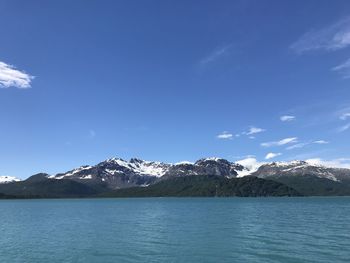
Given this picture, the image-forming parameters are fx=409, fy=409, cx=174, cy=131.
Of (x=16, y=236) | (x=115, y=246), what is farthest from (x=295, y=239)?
(x=16, y=236)

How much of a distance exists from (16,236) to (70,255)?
2814 centimetres

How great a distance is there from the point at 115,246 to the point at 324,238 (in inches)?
1315

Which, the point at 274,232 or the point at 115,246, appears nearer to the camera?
the point at 115,246

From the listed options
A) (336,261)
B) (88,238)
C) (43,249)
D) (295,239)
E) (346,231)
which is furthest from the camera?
(346,231)

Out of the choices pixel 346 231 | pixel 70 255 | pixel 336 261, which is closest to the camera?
pixel 336 261

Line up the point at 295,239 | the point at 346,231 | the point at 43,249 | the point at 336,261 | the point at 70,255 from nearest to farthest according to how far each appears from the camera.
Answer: the point at 336,261 < the point at 70,255 < the point at 43,249 < the point at 295,239 < the point at 346,231

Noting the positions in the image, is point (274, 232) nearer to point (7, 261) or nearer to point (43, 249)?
point (43, 249)

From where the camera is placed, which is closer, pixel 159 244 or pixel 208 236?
pixel 159 244

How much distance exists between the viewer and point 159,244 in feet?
206

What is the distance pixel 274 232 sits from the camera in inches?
2968

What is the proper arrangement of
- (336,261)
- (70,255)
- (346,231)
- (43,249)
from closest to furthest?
(336,261)
(70,255)
(43,249)
(346,231)

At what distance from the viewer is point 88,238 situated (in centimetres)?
7112

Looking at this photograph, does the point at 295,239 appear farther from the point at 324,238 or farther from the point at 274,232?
the point at 274,232

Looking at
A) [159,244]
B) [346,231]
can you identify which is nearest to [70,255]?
[159,244]
